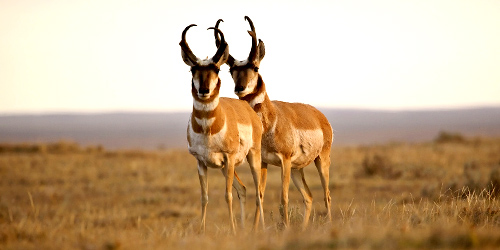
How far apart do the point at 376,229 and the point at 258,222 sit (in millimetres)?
3261

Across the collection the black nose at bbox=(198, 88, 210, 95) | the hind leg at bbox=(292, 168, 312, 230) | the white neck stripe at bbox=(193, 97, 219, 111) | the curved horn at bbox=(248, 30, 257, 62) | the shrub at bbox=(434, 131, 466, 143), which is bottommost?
the shrub at bbox=(434, 131, 466, 143)

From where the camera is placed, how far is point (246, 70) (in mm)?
9586

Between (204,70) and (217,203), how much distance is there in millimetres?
11385

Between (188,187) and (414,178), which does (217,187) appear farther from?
(414,178)

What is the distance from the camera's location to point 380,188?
801 inches

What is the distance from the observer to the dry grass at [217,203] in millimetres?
6375

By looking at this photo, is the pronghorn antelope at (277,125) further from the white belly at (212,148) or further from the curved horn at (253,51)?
the white belly at (212,148)

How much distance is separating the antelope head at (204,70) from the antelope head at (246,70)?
87 centimetres

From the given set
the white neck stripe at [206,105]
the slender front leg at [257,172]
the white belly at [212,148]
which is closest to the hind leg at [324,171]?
the slender front leg at [257,172]

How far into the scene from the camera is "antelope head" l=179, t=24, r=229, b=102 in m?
8.12

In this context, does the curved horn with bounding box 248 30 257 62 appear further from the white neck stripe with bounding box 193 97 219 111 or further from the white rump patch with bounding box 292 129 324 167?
the white neck stripe with bounding box 193 97 219 111

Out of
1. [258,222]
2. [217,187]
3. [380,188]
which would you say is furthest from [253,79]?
[217,187]

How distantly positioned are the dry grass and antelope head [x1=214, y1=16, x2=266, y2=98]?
7.27 ft

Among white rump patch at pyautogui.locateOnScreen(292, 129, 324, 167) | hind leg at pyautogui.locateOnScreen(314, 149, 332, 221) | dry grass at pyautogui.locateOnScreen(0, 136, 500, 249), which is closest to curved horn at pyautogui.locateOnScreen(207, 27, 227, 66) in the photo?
white rump patch at pyautogui.locateOnScreen(292, 129, 324, 167)
